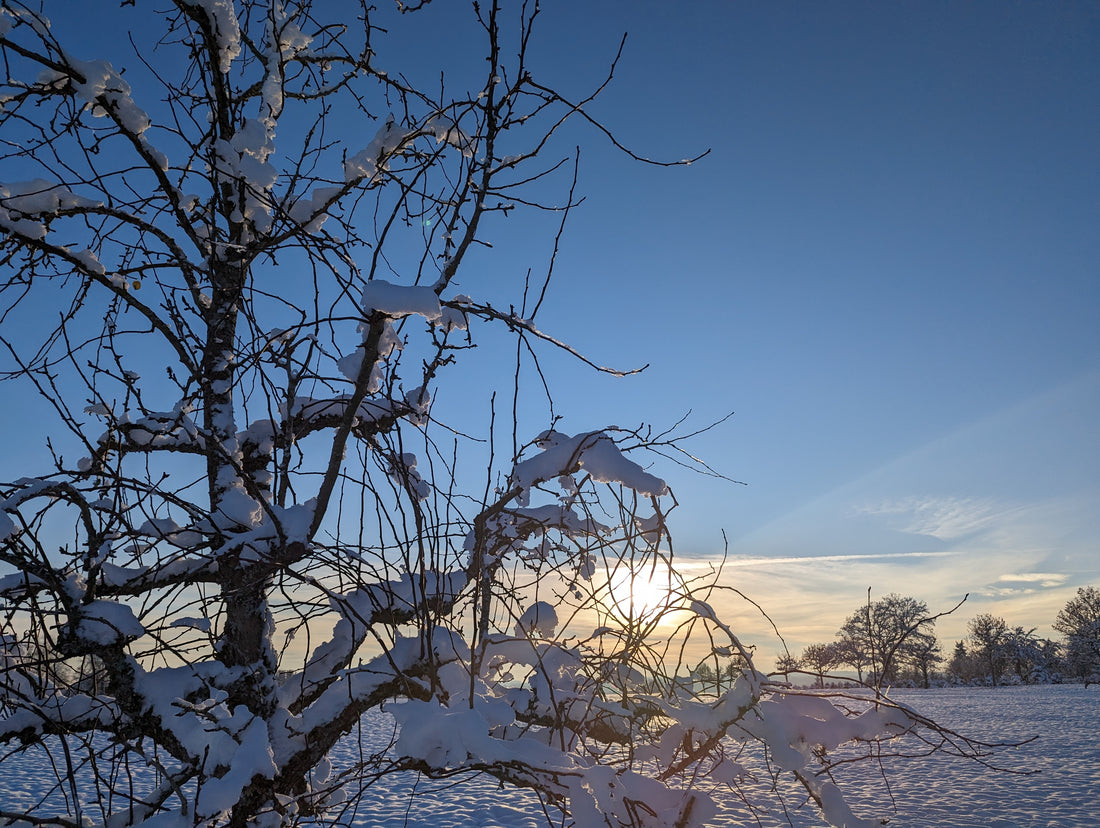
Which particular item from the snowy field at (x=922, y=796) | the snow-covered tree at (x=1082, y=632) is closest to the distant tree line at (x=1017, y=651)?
the snow-covered tree at (x=1082, y=632)

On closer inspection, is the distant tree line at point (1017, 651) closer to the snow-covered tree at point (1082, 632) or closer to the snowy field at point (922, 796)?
the snow-covered tree at point (1082, 632)

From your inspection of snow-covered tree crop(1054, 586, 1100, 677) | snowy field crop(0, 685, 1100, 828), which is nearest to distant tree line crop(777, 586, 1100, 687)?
snow-covered tree crop(1054, 586, 1100, 677)

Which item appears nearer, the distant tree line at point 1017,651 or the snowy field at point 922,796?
the snowy field at point 922,796

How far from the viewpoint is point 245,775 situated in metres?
1.74

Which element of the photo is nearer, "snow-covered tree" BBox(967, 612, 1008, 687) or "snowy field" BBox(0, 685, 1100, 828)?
"snowy field" BBox(0, 685, 1100, 828)

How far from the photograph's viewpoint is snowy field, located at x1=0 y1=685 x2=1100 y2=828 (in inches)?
391

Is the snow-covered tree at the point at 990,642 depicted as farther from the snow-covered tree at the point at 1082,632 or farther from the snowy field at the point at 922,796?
the snowy field at the point at 922,796

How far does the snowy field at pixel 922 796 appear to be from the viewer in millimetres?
9930

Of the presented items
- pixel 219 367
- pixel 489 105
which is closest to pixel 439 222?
pixel 489 105

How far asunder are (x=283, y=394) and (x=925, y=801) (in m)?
13.9

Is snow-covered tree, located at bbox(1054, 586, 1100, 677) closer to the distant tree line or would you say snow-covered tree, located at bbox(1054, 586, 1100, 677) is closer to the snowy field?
the distant tree line

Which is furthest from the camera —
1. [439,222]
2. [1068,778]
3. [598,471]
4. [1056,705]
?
[1056,705]

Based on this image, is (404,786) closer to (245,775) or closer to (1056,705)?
(245,775)

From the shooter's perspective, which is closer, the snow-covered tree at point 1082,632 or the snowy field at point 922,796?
the snowy field at point 922,796
